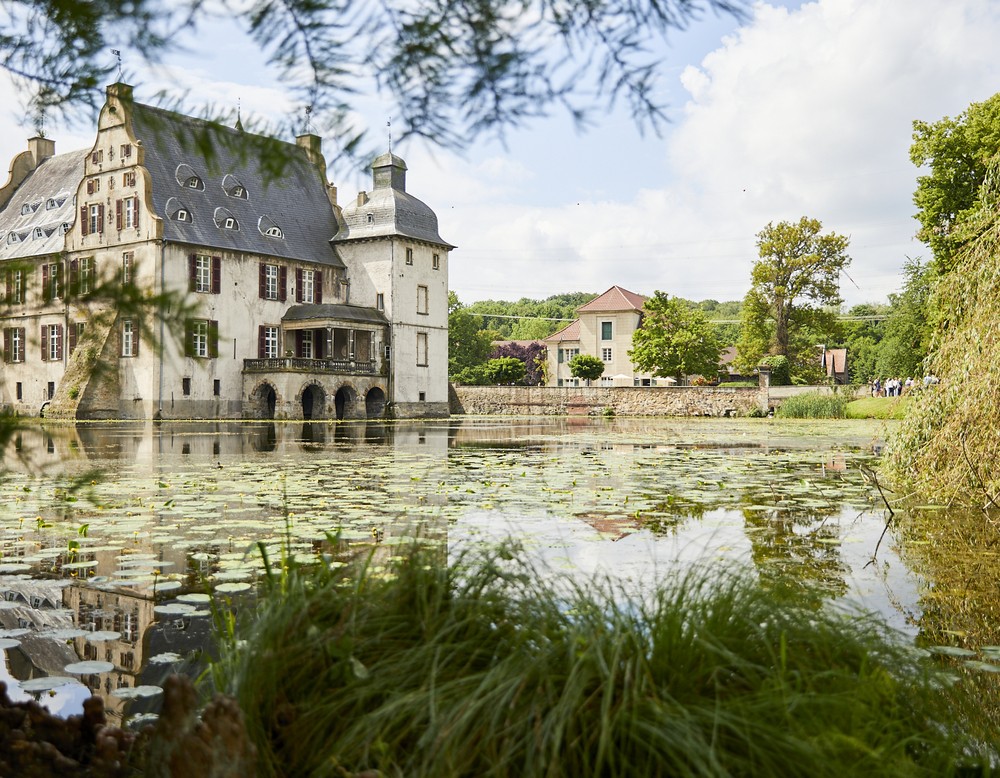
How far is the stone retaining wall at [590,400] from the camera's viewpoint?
50.0m

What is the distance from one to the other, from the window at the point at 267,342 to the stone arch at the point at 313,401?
212 centimetres

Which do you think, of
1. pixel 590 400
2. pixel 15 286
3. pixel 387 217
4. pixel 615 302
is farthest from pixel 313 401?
pixel 15 286

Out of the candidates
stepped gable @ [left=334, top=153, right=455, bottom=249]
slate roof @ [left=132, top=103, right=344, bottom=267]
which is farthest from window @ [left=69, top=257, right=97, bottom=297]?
stepped gable @ [left=334, top=153, right=455, bottom=249]

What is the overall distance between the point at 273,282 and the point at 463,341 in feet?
132

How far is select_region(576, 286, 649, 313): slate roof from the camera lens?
70.7 metres

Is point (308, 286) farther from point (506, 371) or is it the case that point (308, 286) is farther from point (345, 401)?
point (506, 371)

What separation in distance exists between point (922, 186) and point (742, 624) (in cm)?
3689

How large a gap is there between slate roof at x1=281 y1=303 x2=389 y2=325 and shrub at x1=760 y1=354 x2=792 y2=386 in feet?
73.8

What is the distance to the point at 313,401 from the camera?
4091cm

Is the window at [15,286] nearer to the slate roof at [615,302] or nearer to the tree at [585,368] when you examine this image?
the tree at [585,368]

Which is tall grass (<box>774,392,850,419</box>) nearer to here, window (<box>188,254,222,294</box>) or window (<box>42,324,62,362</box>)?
window (<box>188,254,222,294</box>)

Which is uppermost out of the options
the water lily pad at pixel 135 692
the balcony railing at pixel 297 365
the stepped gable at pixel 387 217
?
the stepped gable at pixel 387 217

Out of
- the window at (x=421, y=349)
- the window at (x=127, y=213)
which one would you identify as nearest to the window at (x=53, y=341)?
the window at (x=127, y=213)

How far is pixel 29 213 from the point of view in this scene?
43.7 meters
